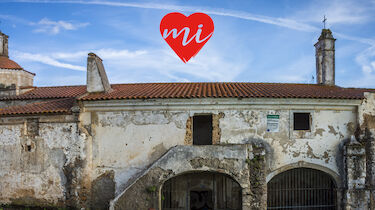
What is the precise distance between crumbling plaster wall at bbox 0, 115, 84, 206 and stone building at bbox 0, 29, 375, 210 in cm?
4

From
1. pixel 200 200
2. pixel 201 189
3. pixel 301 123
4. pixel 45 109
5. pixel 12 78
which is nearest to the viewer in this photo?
pixel 45 109

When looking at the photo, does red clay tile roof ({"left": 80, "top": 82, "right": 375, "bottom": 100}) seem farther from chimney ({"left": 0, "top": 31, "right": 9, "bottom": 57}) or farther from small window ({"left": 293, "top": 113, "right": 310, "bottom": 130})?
chimney ({"left": 0, "top": 31, "right": 9, "bottom": 57})

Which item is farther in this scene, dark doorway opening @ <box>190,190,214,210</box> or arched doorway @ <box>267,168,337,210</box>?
dark doorway opening @ <box>190,190,214,210</box>

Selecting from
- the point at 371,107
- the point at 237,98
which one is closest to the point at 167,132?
the point at 237,98

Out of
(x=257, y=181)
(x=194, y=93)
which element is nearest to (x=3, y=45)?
(x=194, y=93)

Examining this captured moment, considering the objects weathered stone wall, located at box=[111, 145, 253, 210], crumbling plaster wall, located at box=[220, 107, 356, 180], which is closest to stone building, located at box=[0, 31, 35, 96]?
weathered stone wall, located at box=[111, 145, 253, 210]

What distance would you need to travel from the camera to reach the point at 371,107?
42.1 feet

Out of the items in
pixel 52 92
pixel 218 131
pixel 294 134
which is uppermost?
pixel 52 92

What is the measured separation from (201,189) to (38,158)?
7367 millimetres

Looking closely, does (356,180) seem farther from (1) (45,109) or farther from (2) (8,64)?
(2) (8,64)

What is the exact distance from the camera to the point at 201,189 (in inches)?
521

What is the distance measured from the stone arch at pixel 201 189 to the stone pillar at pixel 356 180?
463cm

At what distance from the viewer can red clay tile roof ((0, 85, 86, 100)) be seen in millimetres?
17031

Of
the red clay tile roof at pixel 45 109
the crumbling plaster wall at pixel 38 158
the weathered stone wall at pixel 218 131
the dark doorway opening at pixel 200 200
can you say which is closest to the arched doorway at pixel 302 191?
the weathered stone wall at pixel 218 131
